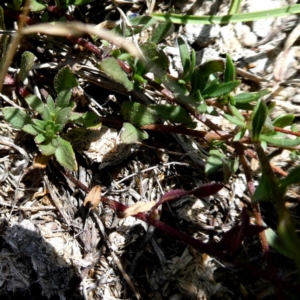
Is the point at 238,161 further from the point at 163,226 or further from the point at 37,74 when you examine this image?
the point at 37,74

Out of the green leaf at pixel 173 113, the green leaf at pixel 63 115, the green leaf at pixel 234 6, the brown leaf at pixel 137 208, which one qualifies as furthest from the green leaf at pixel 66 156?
the green leaf at pixel 234 6

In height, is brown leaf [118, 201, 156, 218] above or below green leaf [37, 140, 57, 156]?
below

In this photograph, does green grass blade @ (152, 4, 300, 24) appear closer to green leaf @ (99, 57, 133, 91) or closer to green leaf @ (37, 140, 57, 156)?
green leaf @ (99, 57, 133, 91)

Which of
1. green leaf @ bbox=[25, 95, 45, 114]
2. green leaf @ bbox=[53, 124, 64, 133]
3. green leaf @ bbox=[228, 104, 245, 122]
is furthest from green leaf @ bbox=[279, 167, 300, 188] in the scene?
green leaf @ bbox=[25, 95, 45, 114]

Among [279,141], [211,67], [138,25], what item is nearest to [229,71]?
[211,67]

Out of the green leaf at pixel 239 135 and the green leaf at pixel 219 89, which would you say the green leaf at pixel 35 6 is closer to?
the green leaf at pixel 219 89

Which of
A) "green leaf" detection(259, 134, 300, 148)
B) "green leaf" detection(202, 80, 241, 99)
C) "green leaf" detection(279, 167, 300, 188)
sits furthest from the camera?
"green leaf" detection(202, 80, 241, 99)

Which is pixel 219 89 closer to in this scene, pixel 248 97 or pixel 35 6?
pixel 248 97
